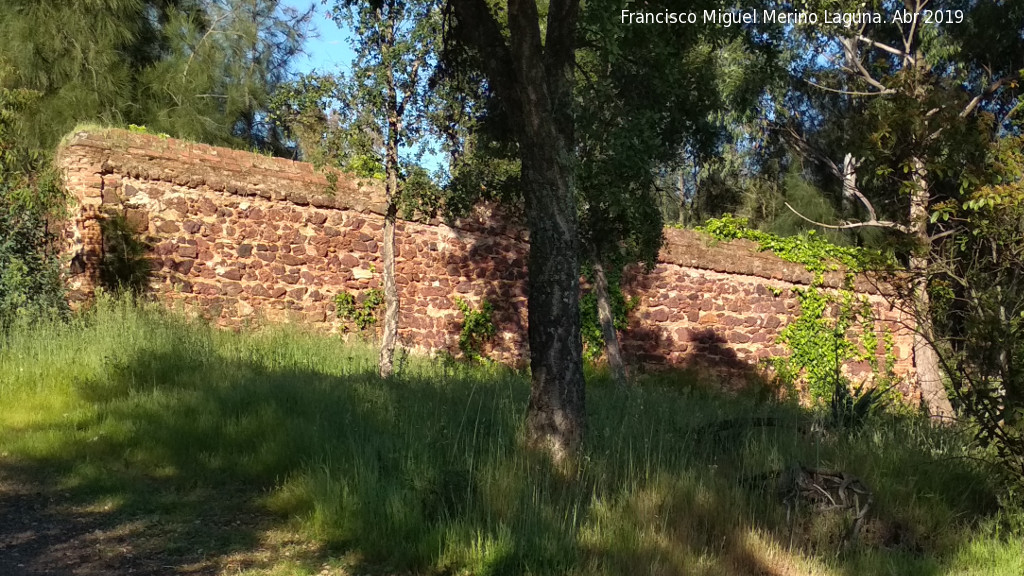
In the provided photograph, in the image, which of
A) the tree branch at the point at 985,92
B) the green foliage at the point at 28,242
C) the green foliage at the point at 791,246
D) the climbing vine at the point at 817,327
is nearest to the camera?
the green foliage at the point at 28,242

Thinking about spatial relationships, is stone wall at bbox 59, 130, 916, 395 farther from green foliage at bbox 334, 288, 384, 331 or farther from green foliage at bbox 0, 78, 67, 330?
green foliage at bbox 0, 78, 67, 330

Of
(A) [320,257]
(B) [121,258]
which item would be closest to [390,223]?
(A) [320,257]

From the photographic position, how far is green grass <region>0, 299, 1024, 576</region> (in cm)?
520

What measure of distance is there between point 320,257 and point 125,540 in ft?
27.8

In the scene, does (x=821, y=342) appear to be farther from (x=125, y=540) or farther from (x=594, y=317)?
(x=125, y=540)

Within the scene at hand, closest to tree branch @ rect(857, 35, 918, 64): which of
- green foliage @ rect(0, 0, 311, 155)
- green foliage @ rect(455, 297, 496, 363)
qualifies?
green foliage @ rect(455, 297, 496, 363)

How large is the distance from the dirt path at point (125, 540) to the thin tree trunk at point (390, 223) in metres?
5.17

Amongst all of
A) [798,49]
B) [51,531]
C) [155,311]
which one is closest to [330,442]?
[51,531]

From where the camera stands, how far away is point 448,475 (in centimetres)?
566

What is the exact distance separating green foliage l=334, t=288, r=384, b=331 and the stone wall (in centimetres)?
13

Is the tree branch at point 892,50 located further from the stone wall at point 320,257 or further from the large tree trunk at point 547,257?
the large tree trunk at point 547,257

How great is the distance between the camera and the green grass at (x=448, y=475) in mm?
5195

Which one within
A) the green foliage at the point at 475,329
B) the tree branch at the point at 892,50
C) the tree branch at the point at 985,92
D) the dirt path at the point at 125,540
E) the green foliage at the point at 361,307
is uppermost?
the tree branch at the point at 892,50

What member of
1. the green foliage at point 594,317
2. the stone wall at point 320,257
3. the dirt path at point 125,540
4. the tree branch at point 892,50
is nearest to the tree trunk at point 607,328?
the green foliage at point 594,317
